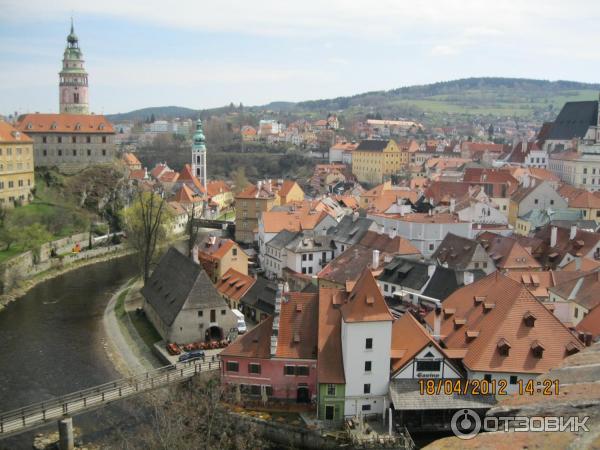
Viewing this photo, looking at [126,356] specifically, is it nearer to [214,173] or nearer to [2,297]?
[2,297]

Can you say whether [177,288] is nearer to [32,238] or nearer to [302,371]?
[302,371]

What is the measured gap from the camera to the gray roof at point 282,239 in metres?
52.0

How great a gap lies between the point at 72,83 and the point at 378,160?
55.1 meters

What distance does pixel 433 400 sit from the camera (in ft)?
83.5

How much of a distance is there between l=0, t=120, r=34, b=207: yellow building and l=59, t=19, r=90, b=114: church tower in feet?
89.5

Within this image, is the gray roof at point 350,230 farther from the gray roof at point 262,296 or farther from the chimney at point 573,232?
the chimney at point 573,232

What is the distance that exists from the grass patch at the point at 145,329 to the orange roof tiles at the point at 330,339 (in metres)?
13.6

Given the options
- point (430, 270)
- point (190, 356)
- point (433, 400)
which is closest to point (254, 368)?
point (190, 356)

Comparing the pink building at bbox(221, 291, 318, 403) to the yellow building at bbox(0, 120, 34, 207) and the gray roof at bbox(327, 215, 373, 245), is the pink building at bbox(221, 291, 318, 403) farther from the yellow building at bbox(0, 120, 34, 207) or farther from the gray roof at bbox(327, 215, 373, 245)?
the yellow building at bbox(0, 120, 34, 207)

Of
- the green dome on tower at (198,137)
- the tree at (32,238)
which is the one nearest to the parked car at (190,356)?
the tree at (32,238)

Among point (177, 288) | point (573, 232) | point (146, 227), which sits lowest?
point (177, 288)

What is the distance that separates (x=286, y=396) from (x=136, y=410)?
271 inches

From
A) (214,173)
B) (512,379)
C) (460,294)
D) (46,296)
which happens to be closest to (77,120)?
(46,296)

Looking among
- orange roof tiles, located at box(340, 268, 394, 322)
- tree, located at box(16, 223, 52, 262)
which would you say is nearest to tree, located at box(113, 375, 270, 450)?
orange roof tiles, located at box(340, 268, 394, 322)
